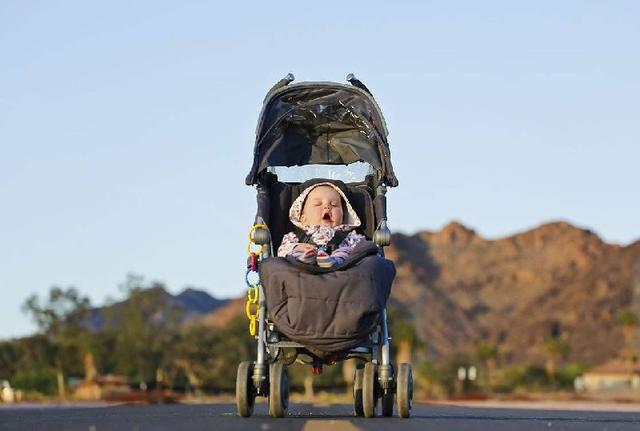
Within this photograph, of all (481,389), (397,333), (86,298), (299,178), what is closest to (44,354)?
(86,298)

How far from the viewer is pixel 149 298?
8344 centimetres

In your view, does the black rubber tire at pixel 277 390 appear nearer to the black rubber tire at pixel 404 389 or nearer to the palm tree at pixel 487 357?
the black rubber tire at pixel 404 389

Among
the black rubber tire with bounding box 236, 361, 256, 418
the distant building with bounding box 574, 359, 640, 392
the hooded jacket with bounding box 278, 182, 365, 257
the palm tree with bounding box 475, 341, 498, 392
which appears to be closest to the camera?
the black rubber tire with bounding box 236, 361, 256, 418

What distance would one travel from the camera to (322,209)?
1276cm

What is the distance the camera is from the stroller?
10836 mm

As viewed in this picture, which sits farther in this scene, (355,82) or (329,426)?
(355,82)

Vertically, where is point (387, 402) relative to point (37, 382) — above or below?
below

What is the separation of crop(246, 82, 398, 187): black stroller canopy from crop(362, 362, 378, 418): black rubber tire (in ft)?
9.13

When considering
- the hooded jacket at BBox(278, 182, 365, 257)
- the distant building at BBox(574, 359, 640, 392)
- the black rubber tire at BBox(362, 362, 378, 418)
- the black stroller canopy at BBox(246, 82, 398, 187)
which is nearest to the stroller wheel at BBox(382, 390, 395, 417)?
the black rubber tire at BBox(362, 362, 378, 418)

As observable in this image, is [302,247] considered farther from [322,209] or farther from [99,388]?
[99,388]

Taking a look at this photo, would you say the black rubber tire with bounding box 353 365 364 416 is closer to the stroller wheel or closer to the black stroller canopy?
the stroller wheel

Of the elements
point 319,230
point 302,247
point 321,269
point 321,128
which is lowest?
point 321,269

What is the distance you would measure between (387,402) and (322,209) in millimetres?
2069

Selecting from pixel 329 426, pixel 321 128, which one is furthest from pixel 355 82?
pixel 329 426
